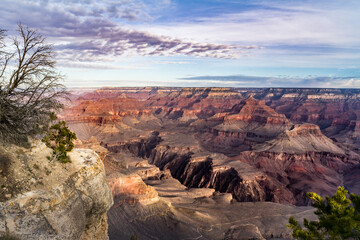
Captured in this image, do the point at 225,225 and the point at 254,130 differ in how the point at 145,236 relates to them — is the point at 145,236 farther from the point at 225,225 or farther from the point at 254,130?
the point at 254,130

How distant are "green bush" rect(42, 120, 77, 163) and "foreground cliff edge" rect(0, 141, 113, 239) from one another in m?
0.36

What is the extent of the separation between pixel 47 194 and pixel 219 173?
90402 mm

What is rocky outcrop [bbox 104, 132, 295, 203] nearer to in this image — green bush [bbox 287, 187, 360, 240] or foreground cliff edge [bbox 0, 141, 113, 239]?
green bush [bbox 287, 187, 360, 240]

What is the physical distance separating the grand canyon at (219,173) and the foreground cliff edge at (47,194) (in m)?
3.48

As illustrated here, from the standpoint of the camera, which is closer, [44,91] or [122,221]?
[44,91]

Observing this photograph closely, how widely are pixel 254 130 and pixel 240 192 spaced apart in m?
88.4

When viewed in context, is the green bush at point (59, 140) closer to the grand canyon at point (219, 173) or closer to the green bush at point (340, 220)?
the grand canyon at point (219, 173)

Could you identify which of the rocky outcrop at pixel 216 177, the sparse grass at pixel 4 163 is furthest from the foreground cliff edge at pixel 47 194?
the rocky outcrop at pixel 216 177

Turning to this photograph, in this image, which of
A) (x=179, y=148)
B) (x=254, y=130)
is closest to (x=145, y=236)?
(x=179, y=148)

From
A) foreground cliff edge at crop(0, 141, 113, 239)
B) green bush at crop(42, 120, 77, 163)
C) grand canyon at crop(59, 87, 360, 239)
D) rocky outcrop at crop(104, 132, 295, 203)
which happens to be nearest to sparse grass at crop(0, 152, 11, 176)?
foreground cliff edge at crop(0, 141, 113, 239)

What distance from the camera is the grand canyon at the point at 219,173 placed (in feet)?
166

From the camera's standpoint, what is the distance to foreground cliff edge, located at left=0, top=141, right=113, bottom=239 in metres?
10.5

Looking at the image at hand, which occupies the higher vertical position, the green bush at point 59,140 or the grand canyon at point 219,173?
the green bush at point 59,140

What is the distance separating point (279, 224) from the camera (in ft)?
179
